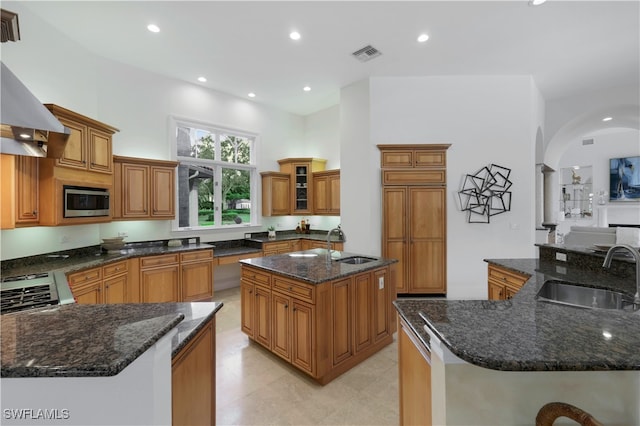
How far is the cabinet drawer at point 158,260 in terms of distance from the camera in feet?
12.0

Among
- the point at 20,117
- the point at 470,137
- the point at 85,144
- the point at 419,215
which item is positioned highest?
the point at 470,137

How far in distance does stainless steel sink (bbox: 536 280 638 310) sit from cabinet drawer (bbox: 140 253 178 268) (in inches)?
163

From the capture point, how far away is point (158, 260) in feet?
12.4

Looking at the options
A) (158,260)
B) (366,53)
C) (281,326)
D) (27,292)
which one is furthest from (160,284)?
(366,53)

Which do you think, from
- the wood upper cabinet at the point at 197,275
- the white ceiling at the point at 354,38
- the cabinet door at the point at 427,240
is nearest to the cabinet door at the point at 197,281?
the wood upper cabinet at the point at 197,275

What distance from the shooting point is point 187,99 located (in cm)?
477

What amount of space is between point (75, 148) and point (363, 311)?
140 inches

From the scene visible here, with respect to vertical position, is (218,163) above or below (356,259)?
above

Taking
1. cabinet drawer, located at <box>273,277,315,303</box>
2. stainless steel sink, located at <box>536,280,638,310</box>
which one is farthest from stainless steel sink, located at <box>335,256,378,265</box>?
stainless steel sink, located at <box>536,280,638,310</box>

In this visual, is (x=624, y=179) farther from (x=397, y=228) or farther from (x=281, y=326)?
(x=281, y=326)

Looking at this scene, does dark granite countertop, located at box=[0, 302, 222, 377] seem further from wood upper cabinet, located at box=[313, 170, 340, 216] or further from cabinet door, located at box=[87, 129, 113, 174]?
wood upper cabinet, located at box=[313, 170, 340, 216]

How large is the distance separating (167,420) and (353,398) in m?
1.70

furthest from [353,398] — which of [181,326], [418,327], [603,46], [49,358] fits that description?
[603,46]

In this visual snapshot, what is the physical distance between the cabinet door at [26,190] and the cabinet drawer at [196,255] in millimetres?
1646
